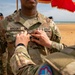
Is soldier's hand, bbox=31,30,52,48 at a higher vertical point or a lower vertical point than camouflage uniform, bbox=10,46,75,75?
higher

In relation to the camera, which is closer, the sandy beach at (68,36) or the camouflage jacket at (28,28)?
the camouflage jacket at (28,28)

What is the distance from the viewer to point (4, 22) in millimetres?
3428

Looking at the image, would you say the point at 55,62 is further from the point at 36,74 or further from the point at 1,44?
the point at 1,44

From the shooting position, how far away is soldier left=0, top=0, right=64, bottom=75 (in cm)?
328

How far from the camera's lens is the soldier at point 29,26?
328 centimetres

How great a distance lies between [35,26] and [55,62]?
1694 millimetres

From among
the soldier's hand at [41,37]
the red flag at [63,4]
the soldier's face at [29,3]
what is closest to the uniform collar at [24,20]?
the soldier's face at [29,3]

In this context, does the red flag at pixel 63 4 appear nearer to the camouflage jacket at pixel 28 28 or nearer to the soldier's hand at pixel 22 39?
the camouflage jacket at pixel 28 28

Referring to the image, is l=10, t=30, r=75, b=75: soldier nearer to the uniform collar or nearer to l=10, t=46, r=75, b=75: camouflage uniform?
l=10, t=46, r=75, b=75: camouflage uniform

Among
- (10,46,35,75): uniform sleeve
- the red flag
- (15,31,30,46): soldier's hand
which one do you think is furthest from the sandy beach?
(10,46,35,75): uniform sleeve

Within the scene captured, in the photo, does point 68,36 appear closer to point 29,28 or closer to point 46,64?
point 29,28

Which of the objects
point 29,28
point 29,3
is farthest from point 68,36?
point 29,3

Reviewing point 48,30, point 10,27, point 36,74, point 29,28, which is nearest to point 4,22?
point 10,27

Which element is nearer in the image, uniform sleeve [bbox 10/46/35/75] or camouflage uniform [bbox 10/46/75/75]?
camouflage uniform [bbox 10/46/75/75]
